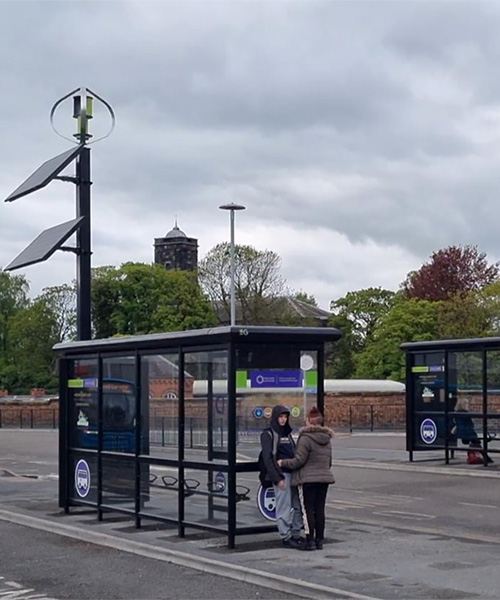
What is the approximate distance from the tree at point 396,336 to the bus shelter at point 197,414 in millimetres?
49844

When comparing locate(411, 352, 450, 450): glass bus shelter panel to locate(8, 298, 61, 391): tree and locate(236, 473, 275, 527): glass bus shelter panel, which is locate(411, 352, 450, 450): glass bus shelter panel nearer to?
locate(236, 473, 275, 527): glass bus shelter panel

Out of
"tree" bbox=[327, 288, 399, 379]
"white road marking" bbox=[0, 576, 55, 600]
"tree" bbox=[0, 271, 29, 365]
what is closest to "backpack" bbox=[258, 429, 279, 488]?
"white road marking" bbox=[0, 576, 55, 600]

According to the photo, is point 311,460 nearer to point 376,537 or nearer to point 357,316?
point 376,537

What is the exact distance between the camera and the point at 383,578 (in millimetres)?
10742

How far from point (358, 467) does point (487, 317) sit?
33.8 m

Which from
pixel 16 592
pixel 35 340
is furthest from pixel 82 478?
pixel 35 340

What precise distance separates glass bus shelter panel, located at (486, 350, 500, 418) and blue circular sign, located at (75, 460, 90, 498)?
11.3 metres

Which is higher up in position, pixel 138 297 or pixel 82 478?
pixel 138 297

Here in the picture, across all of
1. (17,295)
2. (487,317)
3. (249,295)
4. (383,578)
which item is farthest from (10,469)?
(17,295)

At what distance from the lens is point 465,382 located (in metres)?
25.3

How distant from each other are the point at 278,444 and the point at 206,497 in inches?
55.5

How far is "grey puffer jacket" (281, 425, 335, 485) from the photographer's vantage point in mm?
12594

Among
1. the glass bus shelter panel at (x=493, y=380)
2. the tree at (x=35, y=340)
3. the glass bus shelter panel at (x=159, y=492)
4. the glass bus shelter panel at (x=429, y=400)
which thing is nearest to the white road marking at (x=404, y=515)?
the glass bus shelter panel at (x=159, y=492)

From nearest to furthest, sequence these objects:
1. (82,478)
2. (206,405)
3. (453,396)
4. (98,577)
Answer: (98,577) < (206,405) < (82,478) < (453,396)
